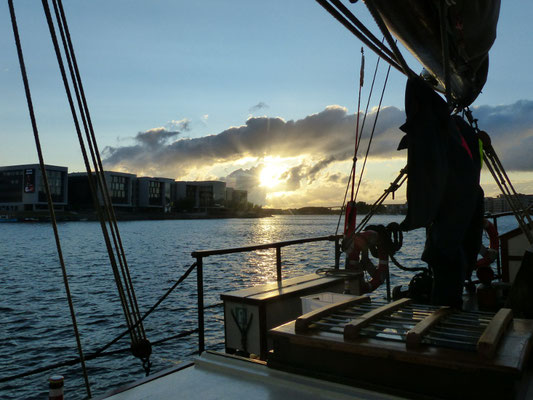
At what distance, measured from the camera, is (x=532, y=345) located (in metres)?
3.10

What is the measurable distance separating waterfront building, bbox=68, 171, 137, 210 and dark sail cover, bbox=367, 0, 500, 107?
14953 centimetres

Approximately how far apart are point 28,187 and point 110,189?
2454cm

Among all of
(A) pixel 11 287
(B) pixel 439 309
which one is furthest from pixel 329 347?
(A) pixel 11 287

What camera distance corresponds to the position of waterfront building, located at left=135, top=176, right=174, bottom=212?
164 m

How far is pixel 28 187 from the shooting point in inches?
5182

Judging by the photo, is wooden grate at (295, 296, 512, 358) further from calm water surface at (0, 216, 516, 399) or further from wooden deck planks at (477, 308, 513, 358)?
Result: calm water surface at (0, 216, 516, 399)

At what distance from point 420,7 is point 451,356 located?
292 cm

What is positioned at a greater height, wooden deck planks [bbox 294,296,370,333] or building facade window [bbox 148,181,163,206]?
building facade window [bbox 148,181,163,206]

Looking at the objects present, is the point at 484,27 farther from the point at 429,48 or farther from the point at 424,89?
the point at 424,89

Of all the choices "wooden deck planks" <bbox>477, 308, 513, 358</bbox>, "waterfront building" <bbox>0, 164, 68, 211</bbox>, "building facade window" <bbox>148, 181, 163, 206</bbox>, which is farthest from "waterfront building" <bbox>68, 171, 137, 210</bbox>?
"wooden deck planks" <bbox>477, 308, 513, 358</bbox>

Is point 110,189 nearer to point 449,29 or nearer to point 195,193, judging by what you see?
point 195,193

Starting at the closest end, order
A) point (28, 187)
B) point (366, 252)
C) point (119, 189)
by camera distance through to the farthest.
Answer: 1. point (366, 252)
2. point (28, 187)
3. point (119, 189)

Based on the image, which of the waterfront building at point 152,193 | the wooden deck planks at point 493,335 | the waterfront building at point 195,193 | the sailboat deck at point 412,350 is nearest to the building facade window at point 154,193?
the waterfront building at point 152,193

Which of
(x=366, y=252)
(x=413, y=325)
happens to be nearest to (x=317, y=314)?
(x=413, y=325)
